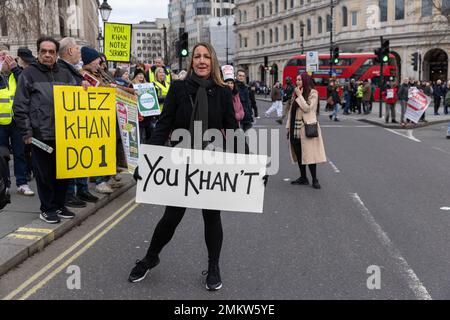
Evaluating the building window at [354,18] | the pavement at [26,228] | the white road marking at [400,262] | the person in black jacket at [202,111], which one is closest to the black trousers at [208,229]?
the person in black jacket at [202,111]

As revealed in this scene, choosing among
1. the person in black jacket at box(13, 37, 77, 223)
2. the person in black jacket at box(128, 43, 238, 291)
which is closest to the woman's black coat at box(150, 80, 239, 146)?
the person in black jacket at box(128, 43, 238, 291)

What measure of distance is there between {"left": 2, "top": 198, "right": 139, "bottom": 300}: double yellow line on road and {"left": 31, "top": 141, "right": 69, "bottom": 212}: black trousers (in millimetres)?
553

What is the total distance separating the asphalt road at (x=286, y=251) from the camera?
404cm

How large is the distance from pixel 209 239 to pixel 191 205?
333 millimetres

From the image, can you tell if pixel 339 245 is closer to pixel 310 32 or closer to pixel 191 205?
pixel 191 205

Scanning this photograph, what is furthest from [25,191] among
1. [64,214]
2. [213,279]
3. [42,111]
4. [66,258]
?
[213,279]

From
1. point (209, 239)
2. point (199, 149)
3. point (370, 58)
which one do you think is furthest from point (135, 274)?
point (370, 58)

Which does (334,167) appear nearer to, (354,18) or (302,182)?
(302,182)

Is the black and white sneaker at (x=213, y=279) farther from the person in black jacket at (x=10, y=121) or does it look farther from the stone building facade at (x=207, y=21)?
the stone building facade at (x=207, y=21)

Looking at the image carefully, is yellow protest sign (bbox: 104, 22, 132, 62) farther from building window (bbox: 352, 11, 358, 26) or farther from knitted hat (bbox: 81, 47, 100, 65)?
building window (bbox: 352, 11, 358, 26)

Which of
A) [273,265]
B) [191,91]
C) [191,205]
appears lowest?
[273,265]

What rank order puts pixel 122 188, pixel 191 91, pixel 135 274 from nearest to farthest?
pixel 191 91 < pixel 135 274 < pixel 122 188

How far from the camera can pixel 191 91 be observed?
12.9 feet

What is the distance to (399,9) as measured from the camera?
58.4m
